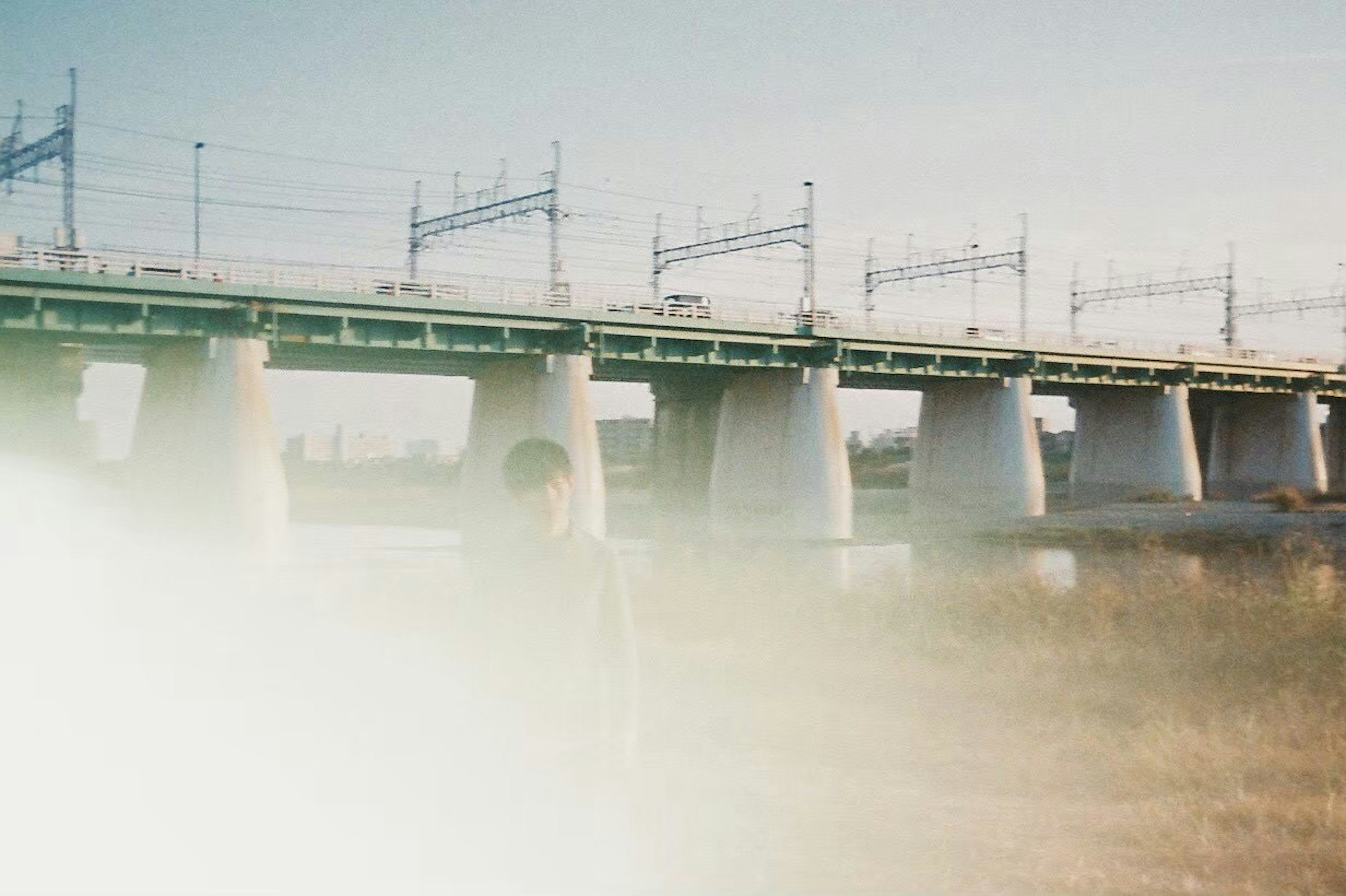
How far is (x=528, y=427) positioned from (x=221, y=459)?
1227 centimetres

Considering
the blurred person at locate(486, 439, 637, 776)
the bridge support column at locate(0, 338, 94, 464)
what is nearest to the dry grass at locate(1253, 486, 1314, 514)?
the bridge support column at locate(0, 338, 94, 464)

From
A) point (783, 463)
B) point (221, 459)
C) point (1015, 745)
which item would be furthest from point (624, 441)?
point (1015, 745)

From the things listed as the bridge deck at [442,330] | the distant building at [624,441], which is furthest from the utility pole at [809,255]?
the distant building at [624,441]

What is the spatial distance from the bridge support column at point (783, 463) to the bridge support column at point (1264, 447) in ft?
127

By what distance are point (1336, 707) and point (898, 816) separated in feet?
18.1

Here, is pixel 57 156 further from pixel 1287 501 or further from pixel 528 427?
pixel 1287 501

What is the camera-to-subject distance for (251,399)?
4016cm

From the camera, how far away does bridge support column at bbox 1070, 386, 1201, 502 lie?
74375mm

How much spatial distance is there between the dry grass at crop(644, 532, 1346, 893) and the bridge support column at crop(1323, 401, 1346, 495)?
86237 millimetres

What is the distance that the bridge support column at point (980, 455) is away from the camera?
63.8 meters

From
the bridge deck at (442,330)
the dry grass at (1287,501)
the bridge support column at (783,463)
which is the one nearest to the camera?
the bridge deck at (442,330)

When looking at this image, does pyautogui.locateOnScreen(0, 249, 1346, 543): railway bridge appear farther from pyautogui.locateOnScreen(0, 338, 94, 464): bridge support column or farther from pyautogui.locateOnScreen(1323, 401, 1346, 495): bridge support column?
pyautogui.locateOnScreen(1323, 401, 1346, 495): bridge support column

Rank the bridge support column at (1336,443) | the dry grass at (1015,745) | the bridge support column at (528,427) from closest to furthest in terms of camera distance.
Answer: the dry grass at (1015,745) → the bridge support column at (528,427) → the bridge support column at (1336,443)

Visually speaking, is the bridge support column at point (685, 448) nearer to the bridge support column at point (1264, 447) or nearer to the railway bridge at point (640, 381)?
the railway bridge at point (640, 381)
